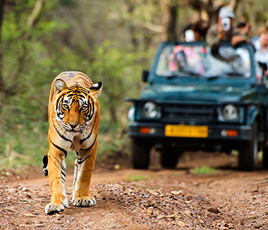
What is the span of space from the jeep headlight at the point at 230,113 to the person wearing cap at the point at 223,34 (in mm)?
1283

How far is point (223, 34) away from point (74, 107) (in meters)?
5.10

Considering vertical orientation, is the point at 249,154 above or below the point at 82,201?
above

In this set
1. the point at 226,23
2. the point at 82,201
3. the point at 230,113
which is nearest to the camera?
the point at 82,201

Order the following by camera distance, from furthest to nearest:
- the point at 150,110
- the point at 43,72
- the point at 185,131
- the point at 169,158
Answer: the point at 43,72 < the point at 169,158 < the point at 150,110 < the point at 185,131

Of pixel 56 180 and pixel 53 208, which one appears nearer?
pixel 53 208

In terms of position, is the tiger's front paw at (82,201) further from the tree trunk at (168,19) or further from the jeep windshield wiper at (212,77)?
the tree trunk at (168,19)

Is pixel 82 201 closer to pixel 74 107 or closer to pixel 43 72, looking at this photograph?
pixel 74 107

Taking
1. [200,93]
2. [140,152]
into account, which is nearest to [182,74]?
[200,93]

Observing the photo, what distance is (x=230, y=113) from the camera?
23.2ft

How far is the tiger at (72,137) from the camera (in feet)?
13.0

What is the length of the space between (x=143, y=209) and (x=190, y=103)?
3119 millimetres

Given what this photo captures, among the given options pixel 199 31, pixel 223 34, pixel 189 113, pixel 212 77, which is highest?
pixel 199 31

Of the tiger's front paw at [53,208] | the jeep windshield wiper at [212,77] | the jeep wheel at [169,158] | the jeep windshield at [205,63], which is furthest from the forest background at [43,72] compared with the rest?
the tiger's front paw at [53,208]

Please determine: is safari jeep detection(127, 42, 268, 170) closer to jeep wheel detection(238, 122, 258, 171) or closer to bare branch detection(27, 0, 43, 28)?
jeep wheel detection(238, 122, 258, 171)
